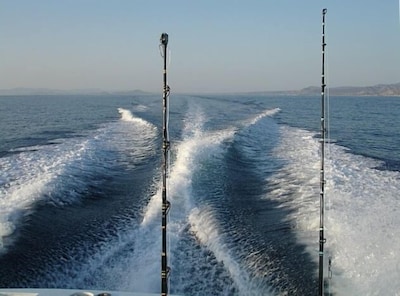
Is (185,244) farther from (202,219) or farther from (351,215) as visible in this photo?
(351,215)

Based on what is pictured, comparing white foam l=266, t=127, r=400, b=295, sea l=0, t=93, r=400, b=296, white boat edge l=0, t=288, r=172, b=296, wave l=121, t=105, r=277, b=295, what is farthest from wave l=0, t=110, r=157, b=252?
white foam l=266, t=127, r=400, b=295

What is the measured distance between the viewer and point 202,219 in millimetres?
8078

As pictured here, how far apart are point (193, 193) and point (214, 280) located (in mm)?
3893

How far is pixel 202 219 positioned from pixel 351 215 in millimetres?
2832

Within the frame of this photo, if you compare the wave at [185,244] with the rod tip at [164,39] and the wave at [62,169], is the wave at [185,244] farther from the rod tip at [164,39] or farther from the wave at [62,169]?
the rod tip at [164,39]

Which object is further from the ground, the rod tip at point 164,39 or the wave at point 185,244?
the rod tip at point 164,39

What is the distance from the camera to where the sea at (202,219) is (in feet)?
19.5

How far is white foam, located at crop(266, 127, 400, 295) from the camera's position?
19.3ft

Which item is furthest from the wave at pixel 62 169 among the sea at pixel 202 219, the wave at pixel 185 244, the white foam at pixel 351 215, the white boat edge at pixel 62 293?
the white foam at pixel 351 215

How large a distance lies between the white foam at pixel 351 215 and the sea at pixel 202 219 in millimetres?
26

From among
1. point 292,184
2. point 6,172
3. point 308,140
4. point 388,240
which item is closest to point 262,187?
point 292,184

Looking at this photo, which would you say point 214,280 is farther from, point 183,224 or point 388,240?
point 388,240

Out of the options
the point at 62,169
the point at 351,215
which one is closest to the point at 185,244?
the point at 351,215

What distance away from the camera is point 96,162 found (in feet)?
42.8
